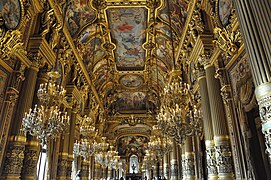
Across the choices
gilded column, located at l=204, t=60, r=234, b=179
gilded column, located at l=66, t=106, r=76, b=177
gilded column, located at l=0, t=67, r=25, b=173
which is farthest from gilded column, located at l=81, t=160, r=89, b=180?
gilded column, located at l=204, t=60, r=234, b=179

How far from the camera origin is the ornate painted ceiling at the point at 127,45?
37.8 feet

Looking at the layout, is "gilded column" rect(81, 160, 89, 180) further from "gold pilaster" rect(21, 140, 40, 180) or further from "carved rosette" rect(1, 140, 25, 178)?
"carved rosette" rect(1, 140, 25, 178)

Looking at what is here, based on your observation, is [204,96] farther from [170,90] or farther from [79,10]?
[79,10]

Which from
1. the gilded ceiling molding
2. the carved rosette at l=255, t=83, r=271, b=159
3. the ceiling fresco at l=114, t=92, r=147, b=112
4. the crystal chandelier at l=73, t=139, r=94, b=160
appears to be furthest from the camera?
the ceiling fresco at l=114, t=92, r=147, b=112

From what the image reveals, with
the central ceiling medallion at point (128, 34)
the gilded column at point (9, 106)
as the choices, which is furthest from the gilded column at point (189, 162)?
the gilded column at point (9, 106)

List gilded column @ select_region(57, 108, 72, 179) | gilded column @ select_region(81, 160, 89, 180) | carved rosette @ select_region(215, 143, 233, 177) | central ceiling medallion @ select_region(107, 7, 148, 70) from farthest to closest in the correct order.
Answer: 1. gilded column @ select_region(81, 160, 89, 180)
2. central ceiling medallion @ select_region(107, 7, 148, 70)
3. gilded column @ select_region(57, 108, 72, 179)
4. carved rosette @ select_region(215, 143, 233, 177)

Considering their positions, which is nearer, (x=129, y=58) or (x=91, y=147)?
(x=91, y=147)

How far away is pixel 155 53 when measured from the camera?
52.4 feet

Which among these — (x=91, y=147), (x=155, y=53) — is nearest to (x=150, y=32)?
(x=155, y=53)

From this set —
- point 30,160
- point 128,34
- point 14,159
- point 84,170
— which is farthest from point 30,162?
point 128,34

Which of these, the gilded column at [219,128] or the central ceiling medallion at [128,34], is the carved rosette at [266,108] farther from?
the central ceiling medallion at [128,34]

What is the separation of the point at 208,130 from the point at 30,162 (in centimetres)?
602

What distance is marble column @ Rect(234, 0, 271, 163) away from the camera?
3.23 meters

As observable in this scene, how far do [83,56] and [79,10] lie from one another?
3.38 meters
